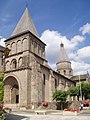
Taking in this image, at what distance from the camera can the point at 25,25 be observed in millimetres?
46031

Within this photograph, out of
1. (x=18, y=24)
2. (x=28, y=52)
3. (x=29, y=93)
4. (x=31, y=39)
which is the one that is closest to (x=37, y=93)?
(x=29, y=93)

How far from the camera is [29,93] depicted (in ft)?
119

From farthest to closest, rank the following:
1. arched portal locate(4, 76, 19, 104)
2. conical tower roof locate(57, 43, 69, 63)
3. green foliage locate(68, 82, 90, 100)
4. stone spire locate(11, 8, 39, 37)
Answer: conical tower roof locate(57, 43, 69, 63) → green foliage locate(68, 82, 90, 100) → stone spire locate(11, 8, 39, 37) → arched portal locate(4, 76, 19, 104)

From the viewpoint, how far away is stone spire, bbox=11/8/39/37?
149ft

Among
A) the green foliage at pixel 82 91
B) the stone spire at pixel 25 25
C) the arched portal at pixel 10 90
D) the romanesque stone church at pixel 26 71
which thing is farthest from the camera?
the green foliage at pixel 82 91

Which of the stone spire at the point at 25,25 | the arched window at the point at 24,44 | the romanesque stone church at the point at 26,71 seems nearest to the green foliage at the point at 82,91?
the romanesque stone church at the point at 26,71

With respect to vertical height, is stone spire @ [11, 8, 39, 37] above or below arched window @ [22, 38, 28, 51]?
above

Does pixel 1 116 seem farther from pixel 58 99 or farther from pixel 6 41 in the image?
pixel 6 41

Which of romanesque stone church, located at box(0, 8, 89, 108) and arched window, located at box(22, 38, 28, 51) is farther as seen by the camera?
arched window, located at box(22, 38, 28, 51)

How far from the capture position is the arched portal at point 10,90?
135 feet

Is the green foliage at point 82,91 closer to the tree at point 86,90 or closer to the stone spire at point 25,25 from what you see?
the tree at point 86,90

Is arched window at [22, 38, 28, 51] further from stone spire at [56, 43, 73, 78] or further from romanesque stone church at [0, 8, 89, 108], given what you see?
stone spire at [56, 43, 73, 78]

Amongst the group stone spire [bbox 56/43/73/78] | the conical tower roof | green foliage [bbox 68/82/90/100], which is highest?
the conical tower roof

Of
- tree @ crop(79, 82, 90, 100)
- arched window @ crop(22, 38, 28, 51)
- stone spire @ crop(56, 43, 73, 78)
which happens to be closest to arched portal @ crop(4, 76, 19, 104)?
arched window @ crop(22, 38, 28, 51)
